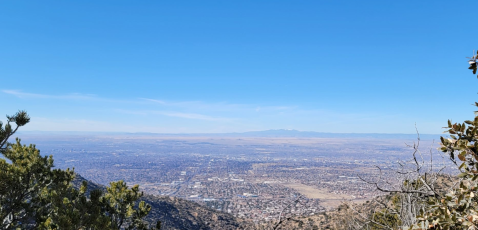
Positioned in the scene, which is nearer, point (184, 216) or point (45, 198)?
point (45, 198)

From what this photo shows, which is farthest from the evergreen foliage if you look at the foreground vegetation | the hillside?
the hillside

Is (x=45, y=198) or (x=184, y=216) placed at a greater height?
(x=45, y=198)

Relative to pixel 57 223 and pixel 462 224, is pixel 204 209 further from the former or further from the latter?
pixel 462 224

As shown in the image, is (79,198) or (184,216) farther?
(184,216)

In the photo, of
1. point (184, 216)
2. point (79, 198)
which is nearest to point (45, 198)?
point (79, 198)

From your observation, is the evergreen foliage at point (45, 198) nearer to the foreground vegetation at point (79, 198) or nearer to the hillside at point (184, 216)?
the foreground vegetation at point (79, 198)

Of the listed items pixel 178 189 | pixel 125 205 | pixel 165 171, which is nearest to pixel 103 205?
pixel 125 205

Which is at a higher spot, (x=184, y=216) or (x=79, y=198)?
(x=79, y=198)

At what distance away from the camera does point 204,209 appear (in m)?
37.7

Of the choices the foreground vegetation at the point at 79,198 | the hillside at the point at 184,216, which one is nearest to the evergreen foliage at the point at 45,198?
the foreground vegetation at the point at 79,198

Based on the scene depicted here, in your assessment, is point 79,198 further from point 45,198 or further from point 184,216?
Result: point 184,216

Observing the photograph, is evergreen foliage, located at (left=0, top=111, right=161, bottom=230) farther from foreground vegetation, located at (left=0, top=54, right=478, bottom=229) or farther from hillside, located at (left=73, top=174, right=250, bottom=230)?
hillside, located at (left=73, top=174, right=250, bottom=230)

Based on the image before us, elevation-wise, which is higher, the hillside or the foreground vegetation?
the foreground vegetation

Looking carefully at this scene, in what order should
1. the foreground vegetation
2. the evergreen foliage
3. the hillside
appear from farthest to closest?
the hillside
the evergreen foliage
the foreground vegetation
